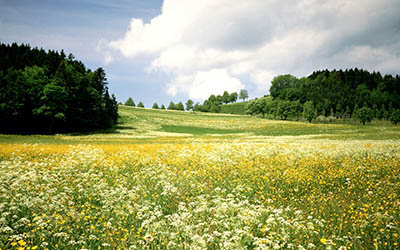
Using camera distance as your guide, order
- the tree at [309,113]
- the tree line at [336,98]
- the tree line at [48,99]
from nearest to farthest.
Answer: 1. the tree line at [48,99]
2. the tree at [309,113]
3. the tree line at [336,98]

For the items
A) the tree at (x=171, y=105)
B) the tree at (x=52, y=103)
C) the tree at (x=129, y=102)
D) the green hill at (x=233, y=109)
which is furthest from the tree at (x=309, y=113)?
the tree at (x=129, y=102)

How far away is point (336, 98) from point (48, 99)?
146 metres

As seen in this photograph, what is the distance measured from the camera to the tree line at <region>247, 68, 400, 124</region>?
116188 millimetres

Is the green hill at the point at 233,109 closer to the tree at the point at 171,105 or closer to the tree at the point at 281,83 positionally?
the tree at the point at 281,83

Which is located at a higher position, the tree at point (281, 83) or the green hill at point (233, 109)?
the tree at point (281, 83)

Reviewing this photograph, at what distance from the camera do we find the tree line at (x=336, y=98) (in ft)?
381

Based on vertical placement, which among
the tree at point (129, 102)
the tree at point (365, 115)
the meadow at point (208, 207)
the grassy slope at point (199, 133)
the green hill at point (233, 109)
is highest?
the tree at point (129, 102)

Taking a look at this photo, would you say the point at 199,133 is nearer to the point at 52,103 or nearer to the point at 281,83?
the point at 52,103

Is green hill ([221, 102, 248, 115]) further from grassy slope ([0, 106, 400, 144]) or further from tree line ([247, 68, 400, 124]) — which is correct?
grassy slope ([0, 106, 400, 144])

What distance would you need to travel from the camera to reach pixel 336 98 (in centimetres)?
13562

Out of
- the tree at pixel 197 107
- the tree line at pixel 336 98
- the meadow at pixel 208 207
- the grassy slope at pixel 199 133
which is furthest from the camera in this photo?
the tree at pixel 197 107

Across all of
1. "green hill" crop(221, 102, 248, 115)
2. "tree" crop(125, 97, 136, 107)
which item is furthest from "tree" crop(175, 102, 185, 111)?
"tree" crop(125, 97, 136, 107)

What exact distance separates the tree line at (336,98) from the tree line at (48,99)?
92.0 metres

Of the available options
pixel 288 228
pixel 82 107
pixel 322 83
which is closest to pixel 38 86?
pixel 82 107
